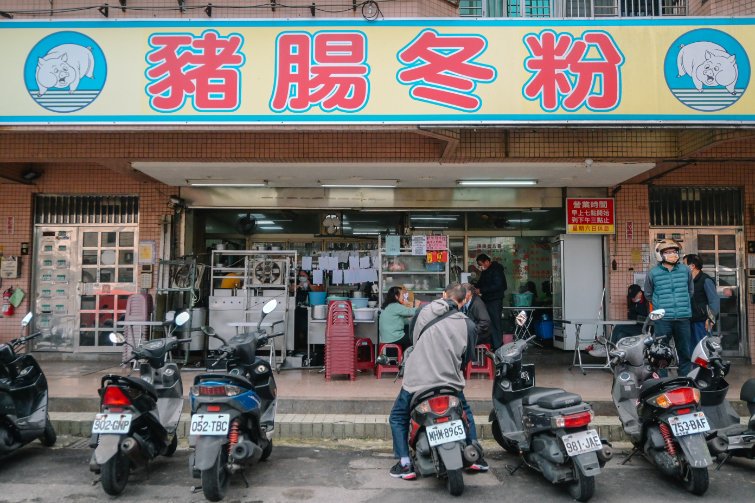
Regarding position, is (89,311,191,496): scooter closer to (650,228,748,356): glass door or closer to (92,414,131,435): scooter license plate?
(92,414,131,435): scooter license plate

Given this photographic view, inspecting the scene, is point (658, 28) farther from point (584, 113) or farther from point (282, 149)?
point (282, 149)

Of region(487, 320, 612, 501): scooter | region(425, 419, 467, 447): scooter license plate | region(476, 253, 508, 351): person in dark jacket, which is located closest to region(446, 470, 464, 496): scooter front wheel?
region(425, 419, 467, 447): scooter license plate

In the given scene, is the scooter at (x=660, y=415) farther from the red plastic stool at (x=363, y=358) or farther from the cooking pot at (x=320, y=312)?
the cooking pot at (x=320, y=312)

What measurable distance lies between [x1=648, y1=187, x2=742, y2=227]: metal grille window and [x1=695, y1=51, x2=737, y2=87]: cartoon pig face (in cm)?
342

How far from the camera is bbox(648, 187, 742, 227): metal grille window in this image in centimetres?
967

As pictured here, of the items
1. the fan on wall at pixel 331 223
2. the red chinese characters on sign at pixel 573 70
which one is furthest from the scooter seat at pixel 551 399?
the fan on wall at pixel 331 223

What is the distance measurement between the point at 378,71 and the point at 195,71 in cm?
220

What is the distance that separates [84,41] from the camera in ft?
21.9

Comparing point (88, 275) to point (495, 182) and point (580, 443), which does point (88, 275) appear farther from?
point (580, 443)

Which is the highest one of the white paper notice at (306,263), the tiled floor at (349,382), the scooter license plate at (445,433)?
the white paper notice at (306,263)

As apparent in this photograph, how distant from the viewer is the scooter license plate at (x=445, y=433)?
4324mm

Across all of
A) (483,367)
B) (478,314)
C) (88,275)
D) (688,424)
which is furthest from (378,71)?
(88,275)

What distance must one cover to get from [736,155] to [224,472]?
848 cm

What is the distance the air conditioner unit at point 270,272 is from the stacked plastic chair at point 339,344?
1.77 metres
